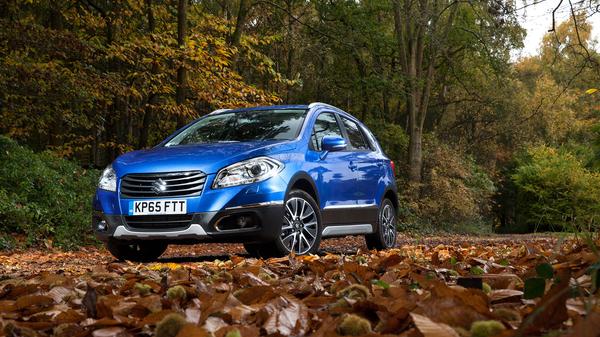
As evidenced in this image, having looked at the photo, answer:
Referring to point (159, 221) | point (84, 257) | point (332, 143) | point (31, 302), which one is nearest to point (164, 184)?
point (159, 221)

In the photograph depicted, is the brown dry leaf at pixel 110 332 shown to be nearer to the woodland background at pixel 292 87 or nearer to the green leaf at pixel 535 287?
the green leaf at pixel 535 287

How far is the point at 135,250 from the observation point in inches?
328

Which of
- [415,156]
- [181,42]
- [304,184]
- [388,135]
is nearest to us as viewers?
[304,184]

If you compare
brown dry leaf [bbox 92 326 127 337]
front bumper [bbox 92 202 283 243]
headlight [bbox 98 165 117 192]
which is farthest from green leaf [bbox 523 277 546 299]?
headlight [bbox 98 165 117 192]

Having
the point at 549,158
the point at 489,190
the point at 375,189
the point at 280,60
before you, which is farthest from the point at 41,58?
the point at 549,158

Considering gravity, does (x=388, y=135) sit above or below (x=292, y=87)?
below

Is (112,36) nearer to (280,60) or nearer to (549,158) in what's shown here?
(280,60)

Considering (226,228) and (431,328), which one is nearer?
(431,328)

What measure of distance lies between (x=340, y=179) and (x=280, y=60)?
2331 cm

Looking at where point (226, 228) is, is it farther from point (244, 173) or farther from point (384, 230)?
point (384, 230)

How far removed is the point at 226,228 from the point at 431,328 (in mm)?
5434

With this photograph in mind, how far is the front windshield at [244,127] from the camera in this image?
8.09m

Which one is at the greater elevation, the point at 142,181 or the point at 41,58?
the point at 41,58

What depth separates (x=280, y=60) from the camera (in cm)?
3141
